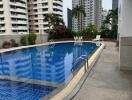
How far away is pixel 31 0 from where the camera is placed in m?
70.0

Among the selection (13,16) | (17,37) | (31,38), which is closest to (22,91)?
(17,37)

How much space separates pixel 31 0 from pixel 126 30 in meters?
63.7

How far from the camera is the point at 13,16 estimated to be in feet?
200

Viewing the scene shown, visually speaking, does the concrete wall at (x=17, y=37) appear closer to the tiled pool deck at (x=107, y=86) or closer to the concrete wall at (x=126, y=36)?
the tiled pool deck at (x=107, y=86)

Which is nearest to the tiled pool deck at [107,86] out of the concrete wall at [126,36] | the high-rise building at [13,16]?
the concrete wall at [126,36]

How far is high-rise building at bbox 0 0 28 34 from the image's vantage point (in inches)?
2331

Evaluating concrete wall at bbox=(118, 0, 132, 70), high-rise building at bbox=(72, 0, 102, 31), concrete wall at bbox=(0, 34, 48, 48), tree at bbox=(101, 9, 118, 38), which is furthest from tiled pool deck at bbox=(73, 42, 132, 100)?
high-rise building at bbox=(72, 0, 102, 31)

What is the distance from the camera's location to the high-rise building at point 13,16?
59219 mm

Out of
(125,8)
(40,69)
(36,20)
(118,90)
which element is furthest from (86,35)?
(36,20)

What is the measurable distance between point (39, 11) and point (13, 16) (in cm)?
1153

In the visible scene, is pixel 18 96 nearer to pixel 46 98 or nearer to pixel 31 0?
pixel 46 98

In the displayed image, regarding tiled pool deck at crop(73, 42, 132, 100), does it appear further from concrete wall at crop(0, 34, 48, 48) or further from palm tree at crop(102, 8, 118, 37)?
palm tree at crop(102, 8, 118, 37)

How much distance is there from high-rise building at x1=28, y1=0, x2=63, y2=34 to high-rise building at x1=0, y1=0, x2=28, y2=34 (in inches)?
178

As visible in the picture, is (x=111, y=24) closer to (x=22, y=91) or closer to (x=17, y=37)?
(x=17, y=37)
